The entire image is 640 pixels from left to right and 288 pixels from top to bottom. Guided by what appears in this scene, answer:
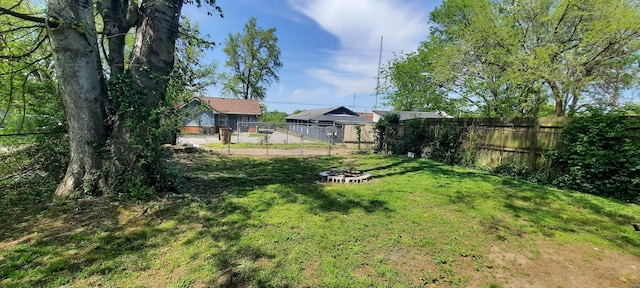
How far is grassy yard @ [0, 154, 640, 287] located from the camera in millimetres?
2318

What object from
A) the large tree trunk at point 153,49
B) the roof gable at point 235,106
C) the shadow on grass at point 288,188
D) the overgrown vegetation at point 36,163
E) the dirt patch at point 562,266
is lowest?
the dirt patch at point 562,266

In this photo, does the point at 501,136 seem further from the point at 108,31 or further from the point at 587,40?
the point at 108,31

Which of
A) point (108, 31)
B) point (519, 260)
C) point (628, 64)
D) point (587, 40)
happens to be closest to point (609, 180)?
point (519, 260)

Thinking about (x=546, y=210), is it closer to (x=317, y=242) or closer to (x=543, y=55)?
(x=317, y=242)

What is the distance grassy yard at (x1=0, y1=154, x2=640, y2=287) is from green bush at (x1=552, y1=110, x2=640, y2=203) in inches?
29.7

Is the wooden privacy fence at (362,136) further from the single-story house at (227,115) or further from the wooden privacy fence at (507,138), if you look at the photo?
the single-story house at (227,115)

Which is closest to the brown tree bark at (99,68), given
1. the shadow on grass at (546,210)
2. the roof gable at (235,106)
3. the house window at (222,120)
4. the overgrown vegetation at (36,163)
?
the overgrown vegetation at (36,163)

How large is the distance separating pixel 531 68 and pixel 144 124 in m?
11.8

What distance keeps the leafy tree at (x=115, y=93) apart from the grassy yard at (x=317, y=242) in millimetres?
480

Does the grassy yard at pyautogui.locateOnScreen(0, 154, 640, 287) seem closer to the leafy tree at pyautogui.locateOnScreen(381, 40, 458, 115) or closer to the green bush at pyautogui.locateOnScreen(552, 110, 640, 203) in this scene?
the green bush at pyautogui.locateOnScreen(552, 110, 640, 203)

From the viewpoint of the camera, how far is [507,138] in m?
7.81

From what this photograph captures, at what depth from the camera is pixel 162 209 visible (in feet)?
12.0

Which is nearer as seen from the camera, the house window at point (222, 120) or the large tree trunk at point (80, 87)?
the large tree trunk at point (80, 87)

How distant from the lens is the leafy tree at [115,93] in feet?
11.7
